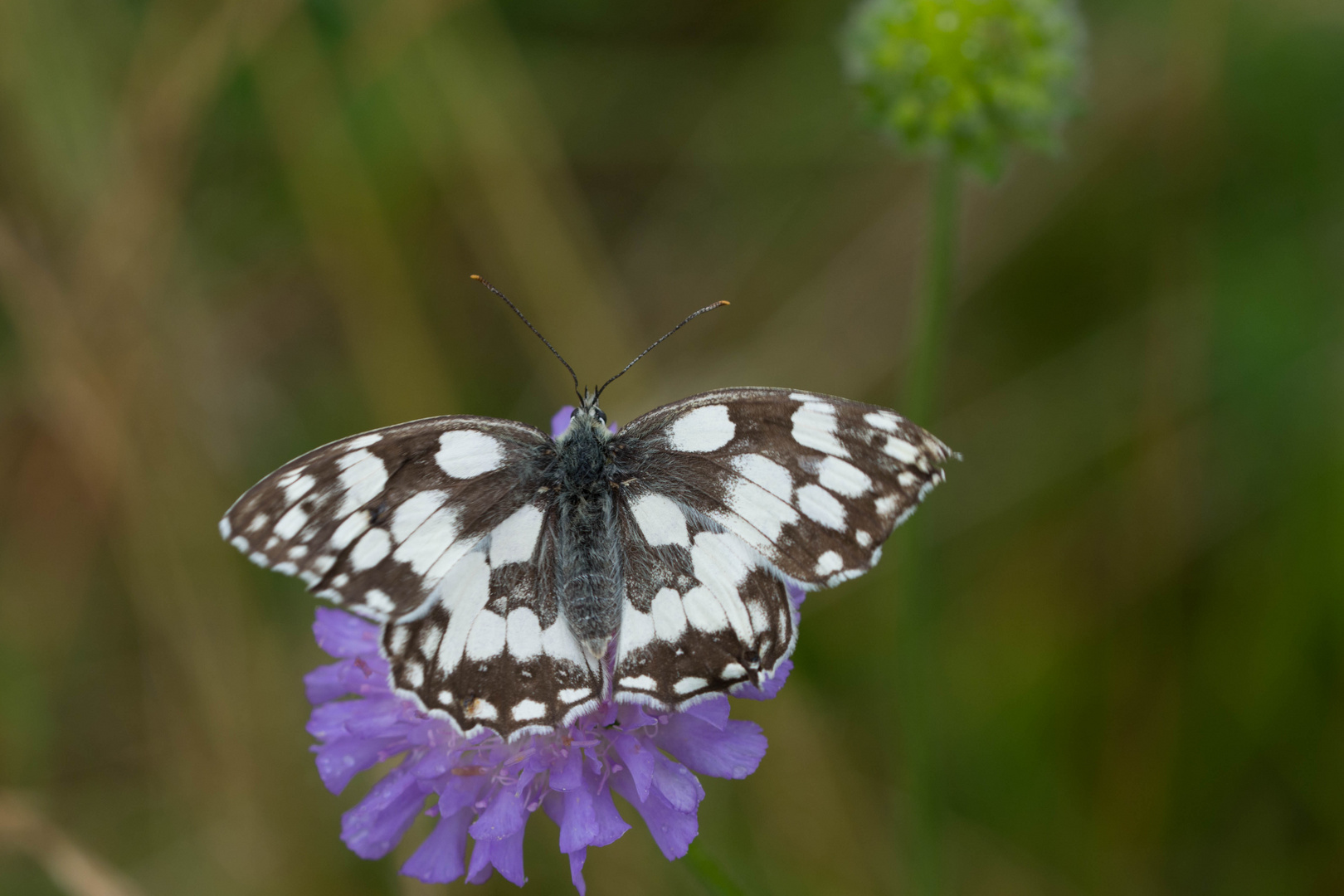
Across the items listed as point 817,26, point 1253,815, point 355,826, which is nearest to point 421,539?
point 355,826

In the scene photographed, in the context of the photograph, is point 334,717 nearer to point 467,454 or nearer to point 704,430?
point 467,454

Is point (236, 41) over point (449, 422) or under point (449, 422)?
over

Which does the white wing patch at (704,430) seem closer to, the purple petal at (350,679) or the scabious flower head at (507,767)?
the scabious flower head at (507,767)

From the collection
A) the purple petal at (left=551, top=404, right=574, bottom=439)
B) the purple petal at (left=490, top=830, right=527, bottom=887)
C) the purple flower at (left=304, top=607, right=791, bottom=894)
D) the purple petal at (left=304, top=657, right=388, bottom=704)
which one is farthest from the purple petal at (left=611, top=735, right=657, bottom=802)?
the purple petal at (left=551, top=404, right=574, bottom=439)

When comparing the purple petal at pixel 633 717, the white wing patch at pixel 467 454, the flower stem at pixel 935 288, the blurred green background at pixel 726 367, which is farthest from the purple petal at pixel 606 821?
the flower stem at pixel 935 288

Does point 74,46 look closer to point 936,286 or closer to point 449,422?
point 449,422
